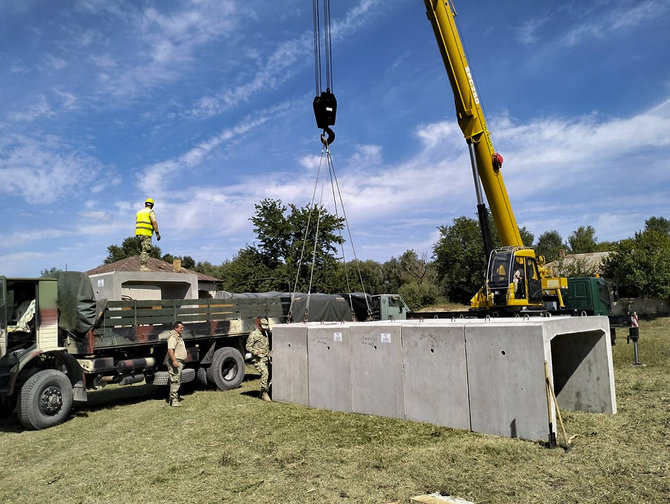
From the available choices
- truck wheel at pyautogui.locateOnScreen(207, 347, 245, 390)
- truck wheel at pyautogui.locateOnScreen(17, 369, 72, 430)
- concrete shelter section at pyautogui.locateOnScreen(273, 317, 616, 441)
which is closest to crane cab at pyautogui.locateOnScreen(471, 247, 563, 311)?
concrete shelter section at pyautogui.locateOnScreen(273, 317, 616, 441)

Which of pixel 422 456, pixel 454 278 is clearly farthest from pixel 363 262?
pixel 422 456

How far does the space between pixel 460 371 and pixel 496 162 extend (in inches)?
333

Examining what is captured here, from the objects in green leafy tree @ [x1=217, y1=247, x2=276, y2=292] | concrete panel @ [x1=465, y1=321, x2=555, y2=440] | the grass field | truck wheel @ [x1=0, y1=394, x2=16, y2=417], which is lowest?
the grass field

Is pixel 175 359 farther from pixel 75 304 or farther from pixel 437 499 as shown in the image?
pixel 437 499

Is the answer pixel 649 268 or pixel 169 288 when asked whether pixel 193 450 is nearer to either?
pixel 169 288

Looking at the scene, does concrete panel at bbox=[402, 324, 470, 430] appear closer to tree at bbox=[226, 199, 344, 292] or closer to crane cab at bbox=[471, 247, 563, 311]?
crane cab at bbox=[471, 247, 563, 311]

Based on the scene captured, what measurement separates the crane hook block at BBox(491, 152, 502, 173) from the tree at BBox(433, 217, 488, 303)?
111 feet

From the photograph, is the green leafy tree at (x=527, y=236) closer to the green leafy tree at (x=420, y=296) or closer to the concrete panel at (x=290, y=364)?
the green leafy tree at (x=420, y=296)

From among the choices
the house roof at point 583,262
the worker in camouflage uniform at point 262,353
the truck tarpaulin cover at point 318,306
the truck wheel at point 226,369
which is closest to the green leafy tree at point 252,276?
the truck tarpaulin cover at point 318,306

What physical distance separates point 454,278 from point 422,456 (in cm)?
4511

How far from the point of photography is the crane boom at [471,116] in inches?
530

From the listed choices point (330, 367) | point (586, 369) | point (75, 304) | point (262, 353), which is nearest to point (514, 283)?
point (586, 369)

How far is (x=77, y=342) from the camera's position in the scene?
29.6 feet

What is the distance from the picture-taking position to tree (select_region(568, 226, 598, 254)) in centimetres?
7425
